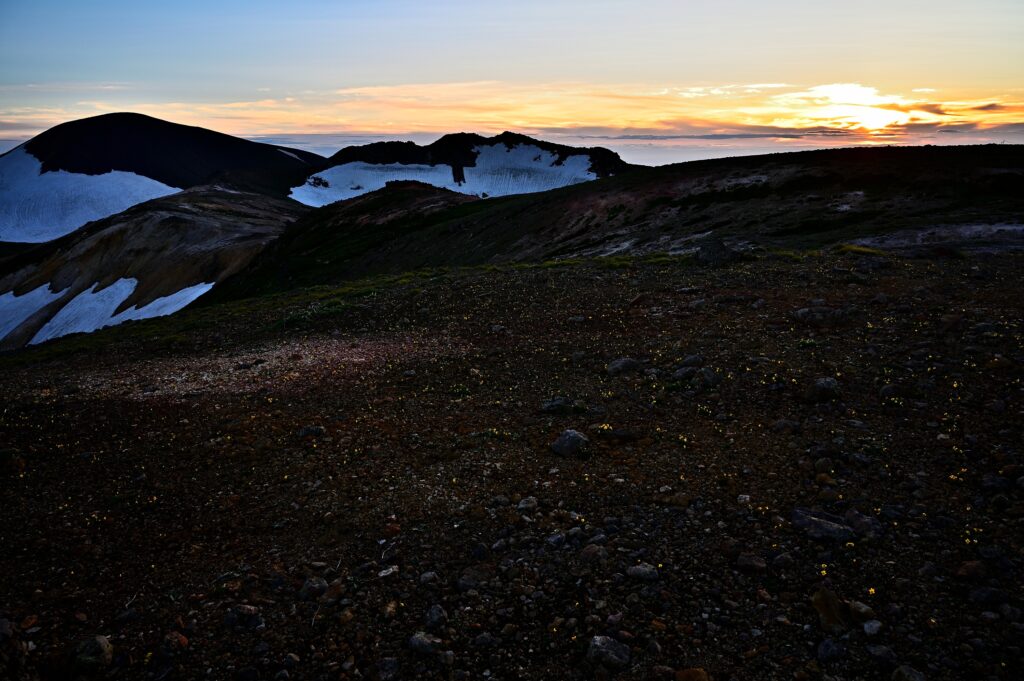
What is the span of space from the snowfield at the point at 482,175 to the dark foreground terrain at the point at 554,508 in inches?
6052

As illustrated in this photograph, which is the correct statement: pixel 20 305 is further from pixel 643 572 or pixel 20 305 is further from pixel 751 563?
pixel 751 563

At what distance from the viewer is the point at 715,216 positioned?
45.4m

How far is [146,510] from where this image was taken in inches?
Answer: 422

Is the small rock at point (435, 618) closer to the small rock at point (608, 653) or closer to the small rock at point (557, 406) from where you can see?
the small rock at point (608, 653)

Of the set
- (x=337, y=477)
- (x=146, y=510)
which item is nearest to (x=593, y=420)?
(x=337, y=477)

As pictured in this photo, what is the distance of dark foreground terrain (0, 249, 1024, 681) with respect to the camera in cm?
723

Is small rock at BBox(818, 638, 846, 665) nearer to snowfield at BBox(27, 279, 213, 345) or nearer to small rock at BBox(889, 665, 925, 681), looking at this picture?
small rock at BBox(889, 665, 925, 681)

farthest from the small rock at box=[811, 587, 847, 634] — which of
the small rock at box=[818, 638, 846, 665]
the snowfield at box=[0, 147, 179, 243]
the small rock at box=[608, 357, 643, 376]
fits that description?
the snowfield at box=[0, 147, 179, 243]

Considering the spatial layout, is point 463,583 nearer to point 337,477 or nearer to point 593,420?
point 337,477

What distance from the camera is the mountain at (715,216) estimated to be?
3534cm

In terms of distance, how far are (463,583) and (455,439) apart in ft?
15.1

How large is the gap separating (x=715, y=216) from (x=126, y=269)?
82039 millimetres

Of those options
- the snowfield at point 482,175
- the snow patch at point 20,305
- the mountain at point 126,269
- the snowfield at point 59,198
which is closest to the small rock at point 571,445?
the mountain at point 126,269

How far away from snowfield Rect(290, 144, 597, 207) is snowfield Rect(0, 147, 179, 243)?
174 ft
